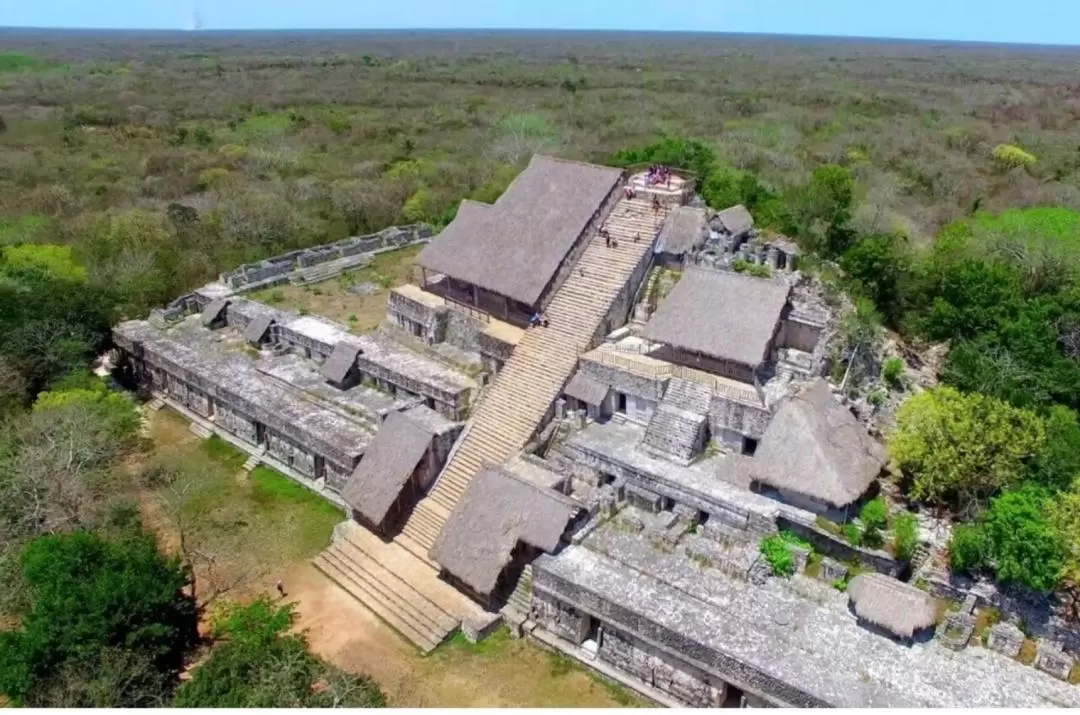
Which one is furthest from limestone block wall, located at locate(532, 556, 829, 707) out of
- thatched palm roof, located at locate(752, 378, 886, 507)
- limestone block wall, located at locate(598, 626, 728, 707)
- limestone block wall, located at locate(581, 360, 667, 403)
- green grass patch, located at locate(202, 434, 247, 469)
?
green grass patch, located at locate(202, 434, 247, 469)

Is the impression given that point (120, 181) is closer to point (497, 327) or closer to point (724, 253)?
point (497, 327)

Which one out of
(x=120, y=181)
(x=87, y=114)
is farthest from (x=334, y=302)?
(x=87, y=114)

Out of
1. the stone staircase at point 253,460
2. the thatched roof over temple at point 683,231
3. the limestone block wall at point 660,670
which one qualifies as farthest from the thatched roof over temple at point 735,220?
the stone staircase at point 253,460

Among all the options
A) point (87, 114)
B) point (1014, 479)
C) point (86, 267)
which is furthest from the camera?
point (87, 114)

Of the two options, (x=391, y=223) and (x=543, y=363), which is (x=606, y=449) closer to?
(x=543, y=363)

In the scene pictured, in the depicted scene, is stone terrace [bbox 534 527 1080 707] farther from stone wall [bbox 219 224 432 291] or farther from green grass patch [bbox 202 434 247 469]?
stone wall [bbox 219 224 432 291]
